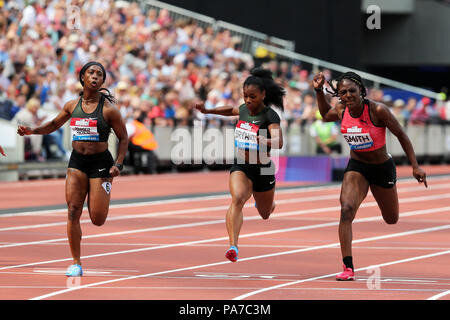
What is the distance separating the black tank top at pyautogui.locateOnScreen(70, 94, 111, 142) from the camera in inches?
440

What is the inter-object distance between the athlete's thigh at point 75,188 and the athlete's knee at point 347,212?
8.80 feet

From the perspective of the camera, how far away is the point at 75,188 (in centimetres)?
1116

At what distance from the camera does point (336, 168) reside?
91.9 ft

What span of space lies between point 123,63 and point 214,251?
15.9m

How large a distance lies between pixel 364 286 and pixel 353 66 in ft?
115

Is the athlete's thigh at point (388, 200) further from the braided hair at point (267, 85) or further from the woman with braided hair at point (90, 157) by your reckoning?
the woman with braided hair at point (90, 157)

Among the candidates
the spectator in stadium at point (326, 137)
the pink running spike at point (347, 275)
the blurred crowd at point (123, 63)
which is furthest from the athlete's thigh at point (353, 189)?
the spectator in stadium at point (326, 137)

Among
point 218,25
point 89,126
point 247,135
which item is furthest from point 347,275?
point 218,25

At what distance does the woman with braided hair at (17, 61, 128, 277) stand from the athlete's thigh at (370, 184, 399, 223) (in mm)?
2780

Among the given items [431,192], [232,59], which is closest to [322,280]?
[431,192]

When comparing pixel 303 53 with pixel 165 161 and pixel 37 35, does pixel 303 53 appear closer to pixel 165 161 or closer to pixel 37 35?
pixel 165 161

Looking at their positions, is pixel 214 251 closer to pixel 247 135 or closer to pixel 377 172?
pixel 247 135

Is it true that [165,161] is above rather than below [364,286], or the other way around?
above
